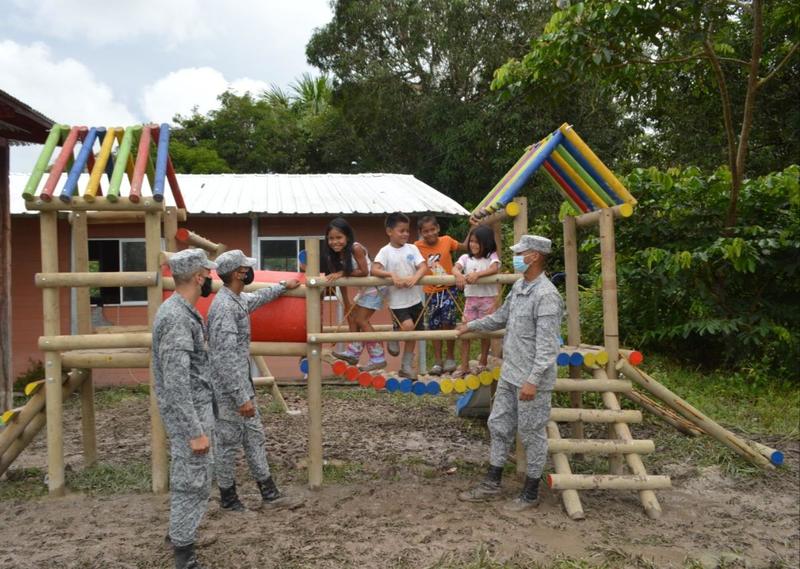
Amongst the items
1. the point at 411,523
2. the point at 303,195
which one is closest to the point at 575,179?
the point at 411,523

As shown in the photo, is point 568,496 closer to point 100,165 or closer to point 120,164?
point 120,164

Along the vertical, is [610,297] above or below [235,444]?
above

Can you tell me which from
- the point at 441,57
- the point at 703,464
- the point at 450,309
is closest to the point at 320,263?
the point at 450,309

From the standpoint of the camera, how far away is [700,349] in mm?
9578

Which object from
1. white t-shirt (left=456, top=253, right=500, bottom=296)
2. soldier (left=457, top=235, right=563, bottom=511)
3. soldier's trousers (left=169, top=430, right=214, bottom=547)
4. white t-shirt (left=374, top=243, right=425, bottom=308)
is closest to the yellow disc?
white t-shirt (left=456, top=253, right=500, bottom=296)

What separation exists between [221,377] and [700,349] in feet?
25.1

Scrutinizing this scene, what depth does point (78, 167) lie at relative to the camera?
522 cm

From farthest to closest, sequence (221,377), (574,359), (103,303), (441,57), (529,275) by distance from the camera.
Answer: (441,57), (103,303), (574,359), (529,275), (221,377)

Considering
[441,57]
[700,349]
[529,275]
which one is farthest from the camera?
[441,57]

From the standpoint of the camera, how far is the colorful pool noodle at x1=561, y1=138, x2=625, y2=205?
5.56 meters

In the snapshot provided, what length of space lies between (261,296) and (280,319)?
0.40 metres

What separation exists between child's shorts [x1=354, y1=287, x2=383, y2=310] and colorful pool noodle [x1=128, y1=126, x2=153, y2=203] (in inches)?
77.6

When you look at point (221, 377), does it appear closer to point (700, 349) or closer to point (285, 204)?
point (285, 204)

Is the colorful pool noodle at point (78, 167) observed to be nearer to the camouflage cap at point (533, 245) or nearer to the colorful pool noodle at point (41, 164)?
the colorful pool noodle at point (41, 164)
